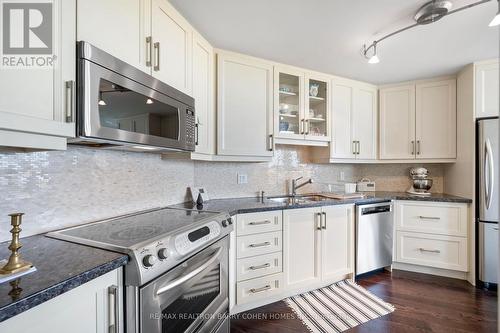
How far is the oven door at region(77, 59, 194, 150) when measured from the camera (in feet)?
3.27

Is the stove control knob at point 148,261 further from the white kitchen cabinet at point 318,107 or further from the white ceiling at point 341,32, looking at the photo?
the white kitchen cabinet at point 318,107

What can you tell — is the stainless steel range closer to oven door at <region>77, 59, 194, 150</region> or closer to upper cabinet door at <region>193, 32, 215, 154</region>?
oven door at <region>77, 59, 194, 150</region>

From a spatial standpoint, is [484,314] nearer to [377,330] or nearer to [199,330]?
[377,330]

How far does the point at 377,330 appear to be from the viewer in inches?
69.7

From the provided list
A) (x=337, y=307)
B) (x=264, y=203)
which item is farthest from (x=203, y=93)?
(x=337, y=307)

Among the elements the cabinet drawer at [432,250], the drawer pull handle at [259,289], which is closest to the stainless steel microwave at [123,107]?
the drawer pull handle at [259,289]

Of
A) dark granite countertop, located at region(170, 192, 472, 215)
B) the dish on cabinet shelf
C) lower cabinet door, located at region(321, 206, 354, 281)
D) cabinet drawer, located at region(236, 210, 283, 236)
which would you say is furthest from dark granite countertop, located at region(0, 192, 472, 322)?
the dish on cabinet shelf

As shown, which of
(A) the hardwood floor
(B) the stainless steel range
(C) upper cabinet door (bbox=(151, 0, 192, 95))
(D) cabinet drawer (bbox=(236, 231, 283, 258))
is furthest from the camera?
(D) cabinet drawer (bbox=(236, 231, 283, 258))

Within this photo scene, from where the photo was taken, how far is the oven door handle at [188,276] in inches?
40.8

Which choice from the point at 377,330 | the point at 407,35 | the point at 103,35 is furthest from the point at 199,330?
the point at 407,35

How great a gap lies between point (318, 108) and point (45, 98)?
2584 millimetres

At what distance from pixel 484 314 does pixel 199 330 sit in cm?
230

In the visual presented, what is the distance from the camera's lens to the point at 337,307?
6.73 feet

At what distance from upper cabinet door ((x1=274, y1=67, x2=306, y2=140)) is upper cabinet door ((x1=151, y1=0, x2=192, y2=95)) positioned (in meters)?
1.09
